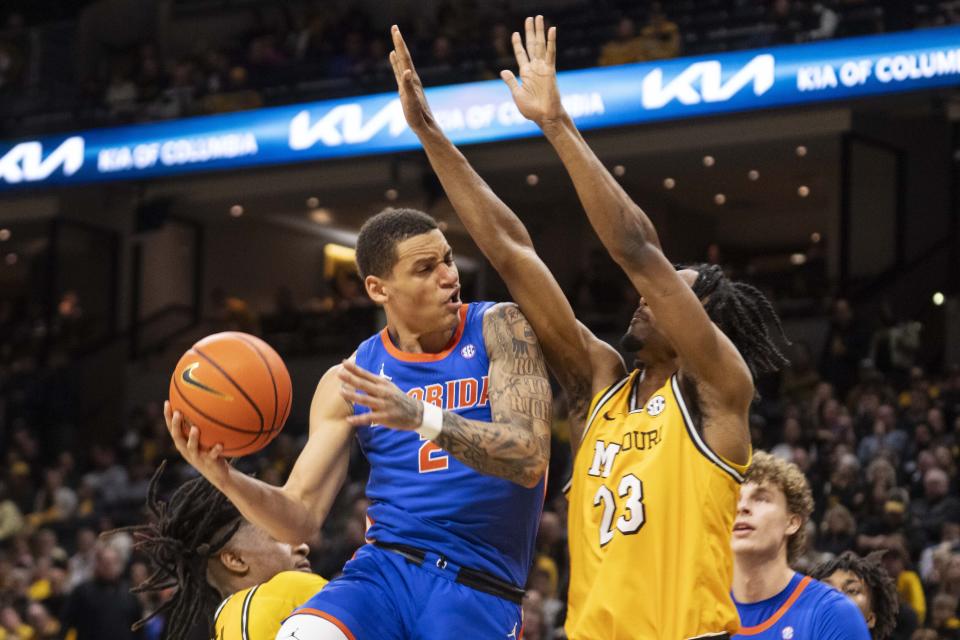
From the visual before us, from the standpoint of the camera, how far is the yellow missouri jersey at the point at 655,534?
4344 millimetres

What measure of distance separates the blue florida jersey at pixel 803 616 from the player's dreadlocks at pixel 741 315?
865 millimetres

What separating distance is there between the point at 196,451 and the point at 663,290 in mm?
1435

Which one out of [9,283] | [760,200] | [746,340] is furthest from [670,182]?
[746,340]

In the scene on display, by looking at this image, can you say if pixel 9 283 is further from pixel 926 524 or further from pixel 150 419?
pixel 926 524

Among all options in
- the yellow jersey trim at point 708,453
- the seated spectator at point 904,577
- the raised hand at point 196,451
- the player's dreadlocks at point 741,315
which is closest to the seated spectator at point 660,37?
the seated spectator at point 904,577

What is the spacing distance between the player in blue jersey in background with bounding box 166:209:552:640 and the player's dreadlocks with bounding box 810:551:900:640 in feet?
5.83

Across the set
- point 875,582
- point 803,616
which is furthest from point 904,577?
point 803,616

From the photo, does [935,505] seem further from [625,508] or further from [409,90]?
[409,90]

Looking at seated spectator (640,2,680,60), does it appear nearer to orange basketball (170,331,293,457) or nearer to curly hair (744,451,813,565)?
curly hair (744,451,813,565)

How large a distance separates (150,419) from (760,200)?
996 centimetres

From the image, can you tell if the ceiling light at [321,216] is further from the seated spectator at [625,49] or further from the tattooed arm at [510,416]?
the tattooed arm at [510,416]

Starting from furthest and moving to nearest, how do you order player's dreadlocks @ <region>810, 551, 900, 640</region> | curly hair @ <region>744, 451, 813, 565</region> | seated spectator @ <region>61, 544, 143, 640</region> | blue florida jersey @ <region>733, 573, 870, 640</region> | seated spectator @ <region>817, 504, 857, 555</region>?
seated spectator @ <region>61, 544, 143, 640</region> → seated spectator @ <region>817, 504, 857, 555</region> → player's dreadlocks @ <region>810, 551, 900, 640</region> → curly hair @ <region>744, 451, 813, 565</region> → blue florida jersey @ <region>733, 573, 870, 640</region>

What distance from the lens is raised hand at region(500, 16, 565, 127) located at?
455 centimetres

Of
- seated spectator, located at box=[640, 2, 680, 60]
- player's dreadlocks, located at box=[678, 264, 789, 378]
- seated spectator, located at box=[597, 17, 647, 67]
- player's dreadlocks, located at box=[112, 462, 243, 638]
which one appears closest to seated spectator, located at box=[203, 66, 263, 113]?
seated spectator, located at box=[597, 17, 647, 67]
